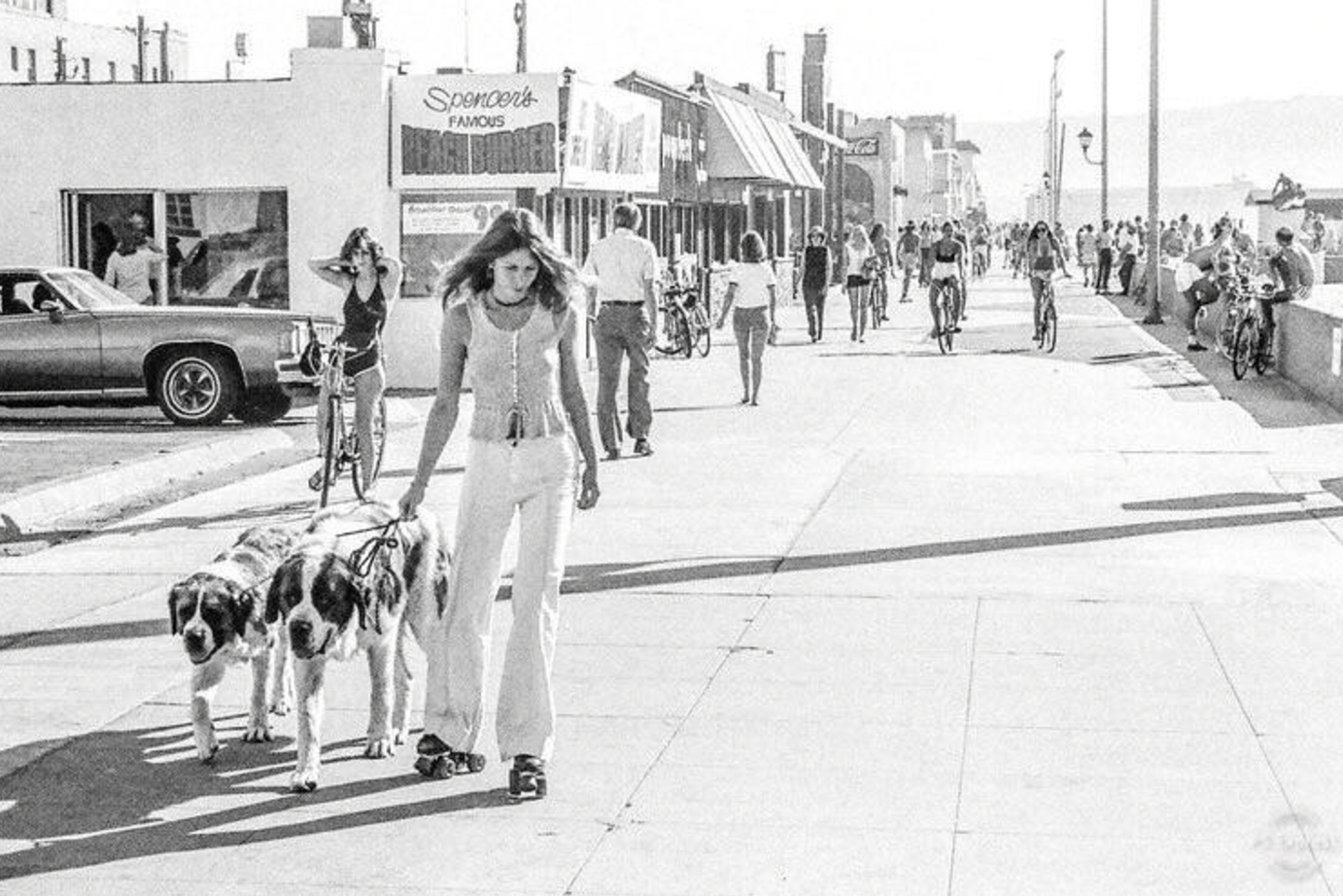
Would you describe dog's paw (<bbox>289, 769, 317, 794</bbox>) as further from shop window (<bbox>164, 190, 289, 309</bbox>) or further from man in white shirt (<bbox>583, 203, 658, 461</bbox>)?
shop window (<bbox>164, 190, 289, 309</bbox>)

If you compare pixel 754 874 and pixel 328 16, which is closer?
pixel 754 874

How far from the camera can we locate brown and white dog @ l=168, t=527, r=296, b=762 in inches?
293

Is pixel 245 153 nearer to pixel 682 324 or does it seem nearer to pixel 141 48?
pixel 682 324

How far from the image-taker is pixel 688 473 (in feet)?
53.0

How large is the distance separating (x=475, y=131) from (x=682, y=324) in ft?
19.4

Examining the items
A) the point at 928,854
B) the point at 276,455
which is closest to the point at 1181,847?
the point at 928,854

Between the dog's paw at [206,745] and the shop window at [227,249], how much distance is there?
16.4 metres

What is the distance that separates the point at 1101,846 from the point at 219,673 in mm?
2952

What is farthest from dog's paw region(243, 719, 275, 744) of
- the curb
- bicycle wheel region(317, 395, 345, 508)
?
bicycle wheel region(317, 395, 345, 508)

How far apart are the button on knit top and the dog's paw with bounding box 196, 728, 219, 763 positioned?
137cm

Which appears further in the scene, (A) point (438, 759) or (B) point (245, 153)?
(B) point (245, 153)

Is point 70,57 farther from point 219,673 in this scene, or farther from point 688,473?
A: point 219,673

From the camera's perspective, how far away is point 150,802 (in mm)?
7199

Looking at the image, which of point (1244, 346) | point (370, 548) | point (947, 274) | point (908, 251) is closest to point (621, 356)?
point (370, 548)
